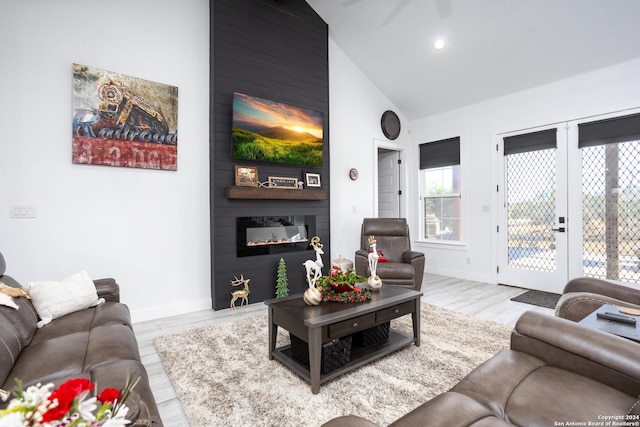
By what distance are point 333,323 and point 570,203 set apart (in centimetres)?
390

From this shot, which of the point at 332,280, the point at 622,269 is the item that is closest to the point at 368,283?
the point at 332,280

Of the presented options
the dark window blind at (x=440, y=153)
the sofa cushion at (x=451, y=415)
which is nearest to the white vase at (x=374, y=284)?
the sofa cushion at (x=451, y=415)

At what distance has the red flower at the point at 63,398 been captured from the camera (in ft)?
1.54

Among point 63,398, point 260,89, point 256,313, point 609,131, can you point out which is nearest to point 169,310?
point 256,313

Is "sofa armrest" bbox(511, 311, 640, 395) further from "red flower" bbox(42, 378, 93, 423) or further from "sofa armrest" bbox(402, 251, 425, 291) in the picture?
"sofa armrest" bbox(402, 251, 425, 291)

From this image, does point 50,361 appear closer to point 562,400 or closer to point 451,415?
point 451,415

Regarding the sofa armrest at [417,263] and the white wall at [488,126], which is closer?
the white wall at [488,126]

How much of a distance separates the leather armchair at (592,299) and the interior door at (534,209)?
7.66 ft

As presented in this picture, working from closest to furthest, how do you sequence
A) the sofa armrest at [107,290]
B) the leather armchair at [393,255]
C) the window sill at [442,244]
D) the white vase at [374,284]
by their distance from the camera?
the sofa armrest at [107,290] → the white vase at [374,284] → the leather armchair at [393,255] → the window sill at [442,244]

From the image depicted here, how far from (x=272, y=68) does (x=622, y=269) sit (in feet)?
16.4

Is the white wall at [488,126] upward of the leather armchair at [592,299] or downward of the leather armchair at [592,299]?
upward

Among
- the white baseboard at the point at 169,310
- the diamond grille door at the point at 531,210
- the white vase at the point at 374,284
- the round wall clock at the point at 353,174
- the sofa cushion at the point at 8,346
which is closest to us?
the sofa cushion at the point at 8,346

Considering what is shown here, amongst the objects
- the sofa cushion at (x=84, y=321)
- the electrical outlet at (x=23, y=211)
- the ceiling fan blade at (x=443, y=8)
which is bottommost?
the sofa cushion at (x=84, y=321)

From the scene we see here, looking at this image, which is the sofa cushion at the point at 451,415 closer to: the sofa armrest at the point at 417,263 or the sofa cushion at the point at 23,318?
the sofa cushion at the point at 23,318
